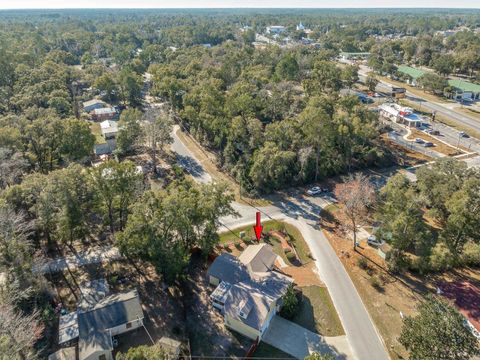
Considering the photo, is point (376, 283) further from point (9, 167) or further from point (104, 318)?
point (9, 167)

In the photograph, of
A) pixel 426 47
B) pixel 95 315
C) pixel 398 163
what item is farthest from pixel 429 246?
pixel 426 47

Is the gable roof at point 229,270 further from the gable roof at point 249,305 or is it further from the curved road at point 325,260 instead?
the curved road at point 325,260

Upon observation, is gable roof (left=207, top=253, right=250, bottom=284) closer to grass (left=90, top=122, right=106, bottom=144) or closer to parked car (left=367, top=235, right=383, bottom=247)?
parked car (left=367, top=235, right=383, bottom=247)

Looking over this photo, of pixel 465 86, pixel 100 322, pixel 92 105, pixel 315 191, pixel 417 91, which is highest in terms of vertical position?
pixel 465 86

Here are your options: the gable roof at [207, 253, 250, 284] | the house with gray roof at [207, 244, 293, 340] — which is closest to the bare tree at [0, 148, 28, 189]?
the gable roof at [207, 253, 250, 284]

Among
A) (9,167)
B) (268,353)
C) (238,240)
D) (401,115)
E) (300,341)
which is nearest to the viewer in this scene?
(268,353)

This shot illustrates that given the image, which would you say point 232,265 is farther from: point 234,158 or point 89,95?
point 89,95

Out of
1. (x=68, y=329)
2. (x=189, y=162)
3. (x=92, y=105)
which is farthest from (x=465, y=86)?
(x=68, y=329)
